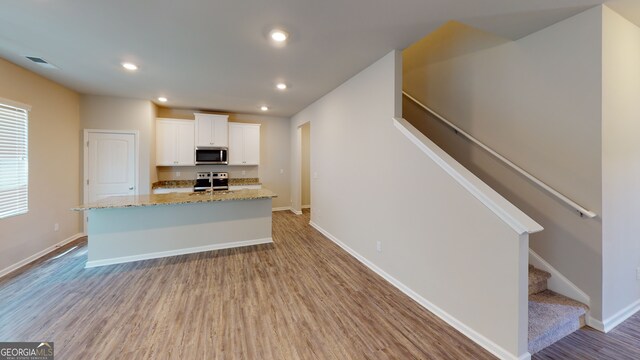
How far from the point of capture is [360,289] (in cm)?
266

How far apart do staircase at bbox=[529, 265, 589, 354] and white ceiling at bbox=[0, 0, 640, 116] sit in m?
2.52

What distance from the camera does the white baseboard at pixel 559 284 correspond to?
214 cm

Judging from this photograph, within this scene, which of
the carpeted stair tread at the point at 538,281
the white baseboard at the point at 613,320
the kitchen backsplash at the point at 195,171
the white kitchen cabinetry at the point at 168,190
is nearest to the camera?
the white baseboard at the point at 613,320

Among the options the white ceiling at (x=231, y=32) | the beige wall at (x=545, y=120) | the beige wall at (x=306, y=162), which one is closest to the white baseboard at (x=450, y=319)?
the beige wall at (x=545, y=120)

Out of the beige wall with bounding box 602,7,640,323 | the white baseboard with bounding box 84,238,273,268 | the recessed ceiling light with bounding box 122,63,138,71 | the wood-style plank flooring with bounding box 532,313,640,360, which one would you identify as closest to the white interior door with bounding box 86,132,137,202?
the white baseboard with bounding box 84,238,273,268

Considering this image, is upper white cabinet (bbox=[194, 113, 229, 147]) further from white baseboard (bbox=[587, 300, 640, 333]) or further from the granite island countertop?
white baseboard (bbox=[587, 300, 640, 333])

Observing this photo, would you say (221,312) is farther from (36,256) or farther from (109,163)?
(109,163)

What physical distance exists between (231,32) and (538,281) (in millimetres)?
3836

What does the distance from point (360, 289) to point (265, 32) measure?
9.38ft

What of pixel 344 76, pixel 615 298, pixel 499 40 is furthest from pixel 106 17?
pixel 615 298

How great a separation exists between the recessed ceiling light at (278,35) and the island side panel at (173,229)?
2.55 meters

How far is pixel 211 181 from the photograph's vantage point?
223 inches

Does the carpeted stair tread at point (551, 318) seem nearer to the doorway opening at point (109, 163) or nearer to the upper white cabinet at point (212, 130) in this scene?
the upper white cabinet at point (212, 130)

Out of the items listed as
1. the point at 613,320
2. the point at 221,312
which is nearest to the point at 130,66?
the point at 221,312
